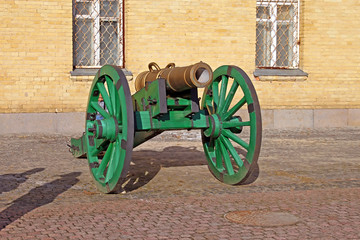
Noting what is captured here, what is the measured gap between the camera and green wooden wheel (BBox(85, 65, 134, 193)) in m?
5.80

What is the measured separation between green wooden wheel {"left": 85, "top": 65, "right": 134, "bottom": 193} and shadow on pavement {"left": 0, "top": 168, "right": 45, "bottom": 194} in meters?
0.88

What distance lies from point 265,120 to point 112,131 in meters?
8.88

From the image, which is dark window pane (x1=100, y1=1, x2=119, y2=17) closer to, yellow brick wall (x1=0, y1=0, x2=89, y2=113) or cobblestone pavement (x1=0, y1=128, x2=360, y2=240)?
yellow brick wall (x1=0, y1=0, x2=89, y2=113)

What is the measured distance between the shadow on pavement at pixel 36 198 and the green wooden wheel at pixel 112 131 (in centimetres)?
44

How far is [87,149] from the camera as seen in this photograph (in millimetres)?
6797

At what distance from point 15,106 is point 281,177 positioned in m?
7.47

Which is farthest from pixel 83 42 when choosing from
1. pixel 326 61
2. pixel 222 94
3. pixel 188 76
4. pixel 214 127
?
pixel 188 76

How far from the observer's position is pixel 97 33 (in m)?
14.2

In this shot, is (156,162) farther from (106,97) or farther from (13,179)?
(106,97)

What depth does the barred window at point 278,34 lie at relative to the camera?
15.3 m

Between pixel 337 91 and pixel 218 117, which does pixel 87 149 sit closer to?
pixel 218 117

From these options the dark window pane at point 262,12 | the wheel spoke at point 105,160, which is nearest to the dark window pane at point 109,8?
the dark window pane at point 262,12

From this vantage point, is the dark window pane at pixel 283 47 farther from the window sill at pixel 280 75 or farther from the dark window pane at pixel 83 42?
the dark window pane at pixel 83 42

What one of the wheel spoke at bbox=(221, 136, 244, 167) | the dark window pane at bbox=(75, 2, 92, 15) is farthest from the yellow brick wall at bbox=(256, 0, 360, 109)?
the wheel spoke at bbox=(221, 136, 244, 167)
